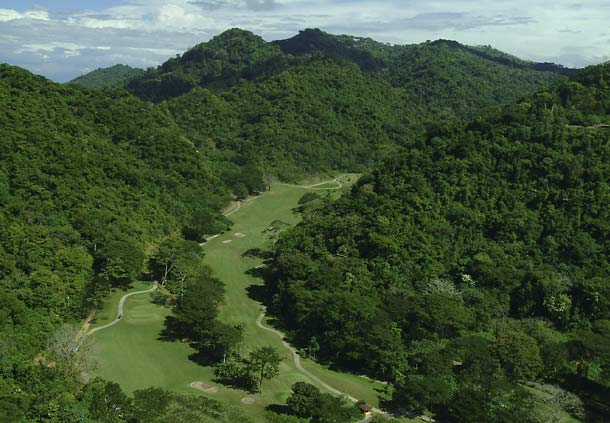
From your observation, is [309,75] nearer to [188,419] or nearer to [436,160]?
[436,160]

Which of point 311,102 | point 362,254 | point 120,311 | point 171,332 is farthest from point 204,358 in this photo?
point 311,102

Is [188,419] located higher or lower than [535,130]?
lower

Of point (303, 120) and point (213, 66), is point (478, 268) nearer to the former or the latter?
point (303, 120)

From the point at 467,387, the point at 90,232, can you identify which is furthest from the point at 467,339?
the point at 90,232

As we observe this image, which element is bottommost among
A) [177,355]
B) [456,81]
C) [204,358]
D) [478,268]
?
[204,358]

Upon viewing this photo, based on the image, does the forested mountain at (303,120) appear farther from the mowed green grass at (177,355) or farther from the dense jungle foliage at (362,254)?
the mowed green grass at (177,355)

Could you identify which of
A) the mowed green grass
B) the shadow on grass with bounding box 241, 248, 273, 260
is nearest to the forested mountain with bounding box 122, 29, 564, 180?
the shadow on grass with bounding box 241, 248, 273, 260
